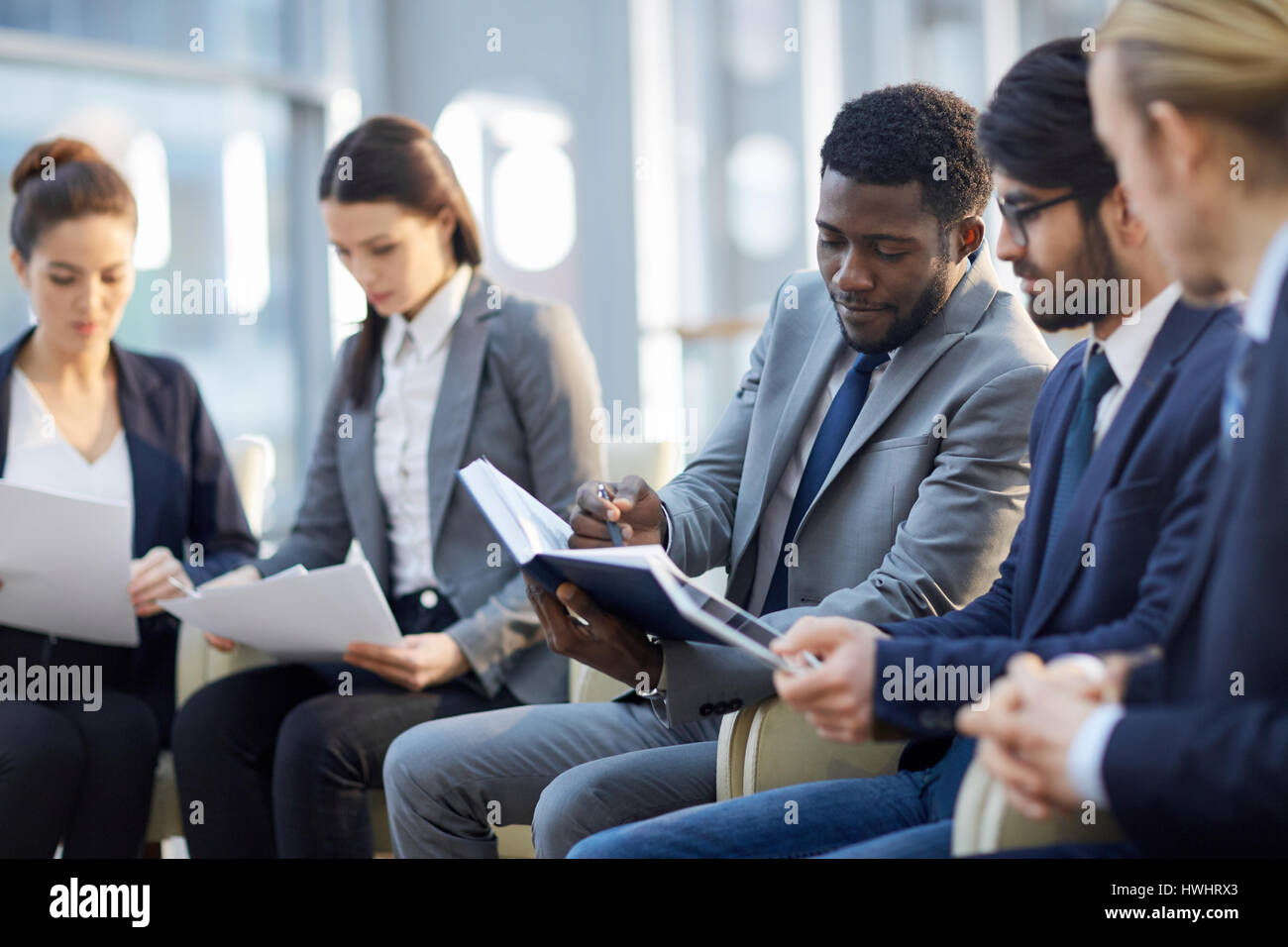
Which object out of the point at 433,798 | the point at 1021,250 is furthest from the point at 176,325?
the point at 1021,250

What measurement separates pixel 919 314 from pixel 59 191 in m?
1.62

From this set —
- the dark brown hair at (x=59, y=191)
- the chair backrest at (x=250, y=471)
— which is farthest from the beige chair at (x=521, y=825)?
the dark brown hair at (x=59, y=191)

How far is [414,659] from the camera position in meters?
1.97

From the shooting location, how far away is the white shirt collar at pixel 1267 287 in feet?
3.03

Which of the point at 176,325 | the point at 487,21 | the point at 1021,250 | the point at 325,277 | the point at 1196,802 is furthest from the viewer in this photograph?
the point at 487,21

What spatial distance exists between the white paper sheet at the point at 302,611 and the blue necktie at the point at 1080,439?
91cm

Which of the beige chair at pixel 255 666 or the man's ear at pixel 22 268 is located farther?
the man's ear at pixel 22 268

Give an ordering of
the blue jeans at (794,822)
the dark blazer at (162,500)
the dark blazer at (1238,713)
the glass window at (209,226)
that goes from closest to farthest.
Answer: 1. the dark blazer at (1238,713)
2. the blue jeans at (794,822)
3. the dark blazer at (162,500)
4. the glass window at (209,226)

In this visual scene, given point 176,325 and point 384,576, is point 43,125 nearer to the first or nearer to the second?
point 176,325

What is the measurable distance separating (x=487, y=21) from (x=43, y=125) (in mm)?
1660

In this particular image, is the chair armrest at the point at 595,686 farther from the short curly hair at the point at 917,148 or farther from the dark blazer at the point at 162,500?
the short curly hair at the point at 917,148

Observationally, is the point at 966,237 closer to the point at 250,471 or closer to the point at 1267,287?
the point at 1267,287

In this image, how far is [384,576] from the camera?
226cm

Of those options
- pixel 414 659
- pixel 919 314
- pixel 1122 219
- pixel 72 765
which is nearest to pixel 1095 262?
pixel 1122 219
